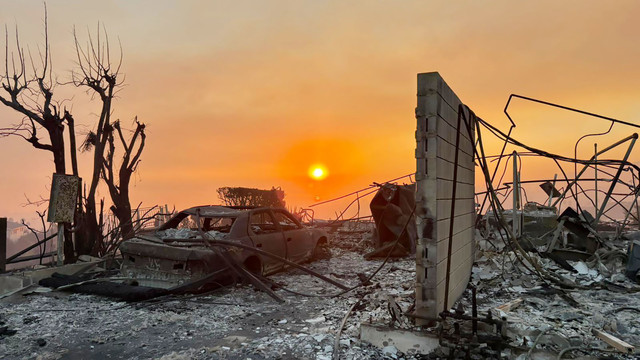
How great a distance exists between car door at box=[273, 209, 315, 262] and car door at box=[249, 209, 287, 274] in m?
0.22

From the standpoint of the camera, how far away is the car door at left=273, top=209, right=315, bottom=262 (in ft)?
27.8

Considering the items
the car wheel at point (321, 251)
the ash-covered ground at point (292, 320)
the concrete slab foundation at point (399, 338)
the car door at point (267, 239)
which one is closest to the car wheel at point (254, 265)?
the car door at point (267, 239)

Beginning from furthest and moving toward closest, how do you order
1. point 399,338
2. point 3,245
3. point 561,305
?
point 3,245 < point 561,305 < point 399,338

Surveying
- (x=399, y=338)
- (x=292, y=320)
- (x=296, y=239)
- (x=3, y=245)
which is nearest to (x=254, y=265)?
(x=296, y=239)

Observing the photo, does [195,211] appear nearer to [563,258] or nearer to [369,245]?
[369,245]

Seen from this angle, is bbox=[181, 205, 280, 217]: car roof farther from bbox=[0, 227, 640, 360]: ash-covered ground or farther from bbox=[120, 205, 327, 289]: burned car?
bbox=[0, 227, 640, 360]: ash-covered ground

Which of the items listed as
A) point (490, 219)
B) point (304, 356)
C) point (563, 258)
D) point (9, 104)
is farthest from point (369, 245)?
point (9, 104)

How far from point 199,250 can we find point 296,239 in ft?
9.12

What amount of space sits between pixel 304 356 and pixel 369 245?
28.6ft

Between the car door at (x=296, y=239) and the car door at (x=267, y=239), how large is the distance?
0.22 meters

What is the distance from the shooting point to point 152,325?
17.2ft

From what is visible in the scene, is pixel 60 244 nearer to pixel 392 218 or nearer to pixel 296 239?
pixel 296 239

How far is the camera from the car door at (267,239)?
24.2 feet

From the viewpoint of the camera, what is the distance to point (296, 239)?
8.76 metres
